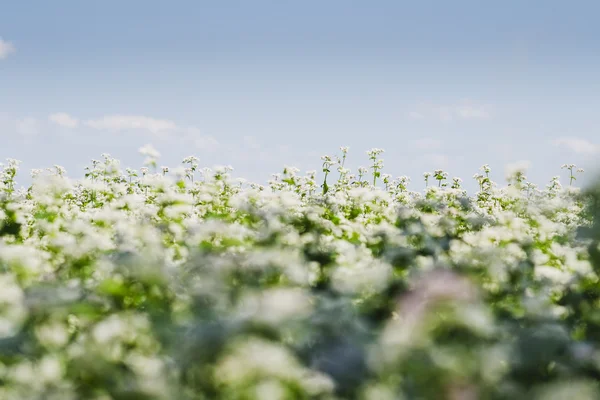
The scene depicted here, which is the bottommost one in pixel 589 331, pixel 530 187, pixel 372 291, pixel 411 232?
pixel 589 331

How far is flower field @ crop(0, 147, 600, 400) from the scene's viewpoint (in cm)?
239

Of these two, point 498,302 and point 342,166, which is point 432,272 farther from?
point 342,166

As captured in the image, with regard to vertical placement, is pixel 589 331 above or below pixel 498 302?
below

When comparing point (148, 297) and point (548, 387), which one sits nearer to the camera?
point (548, 387)

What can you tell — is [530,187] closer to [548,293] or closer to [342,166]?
[342,166]

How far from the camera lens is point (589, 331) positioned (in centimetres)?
361

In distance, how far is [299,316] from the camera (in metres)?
2.50

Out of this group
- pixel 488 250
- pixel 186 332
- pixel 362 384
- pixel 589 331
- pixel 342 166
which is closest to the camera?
pixel 362 384

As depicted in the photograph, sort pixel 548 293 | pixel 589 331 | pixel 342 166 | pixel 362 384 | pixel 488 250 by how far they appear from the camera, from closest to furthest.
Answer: pixel 362 384
pixel 589 331
pixel 548 293
pixel 488 250
pixel 342 166

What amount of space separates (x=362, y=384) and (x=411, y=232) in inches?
81.6

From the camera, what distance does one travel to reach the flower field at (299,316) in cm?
239

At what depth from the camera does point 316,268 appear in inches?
163

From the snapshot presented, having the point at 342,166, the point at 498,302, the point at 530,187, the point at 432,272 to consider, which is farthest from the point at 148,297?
the point at 530,187

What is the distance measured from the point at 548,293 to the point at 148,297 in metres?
2.39
